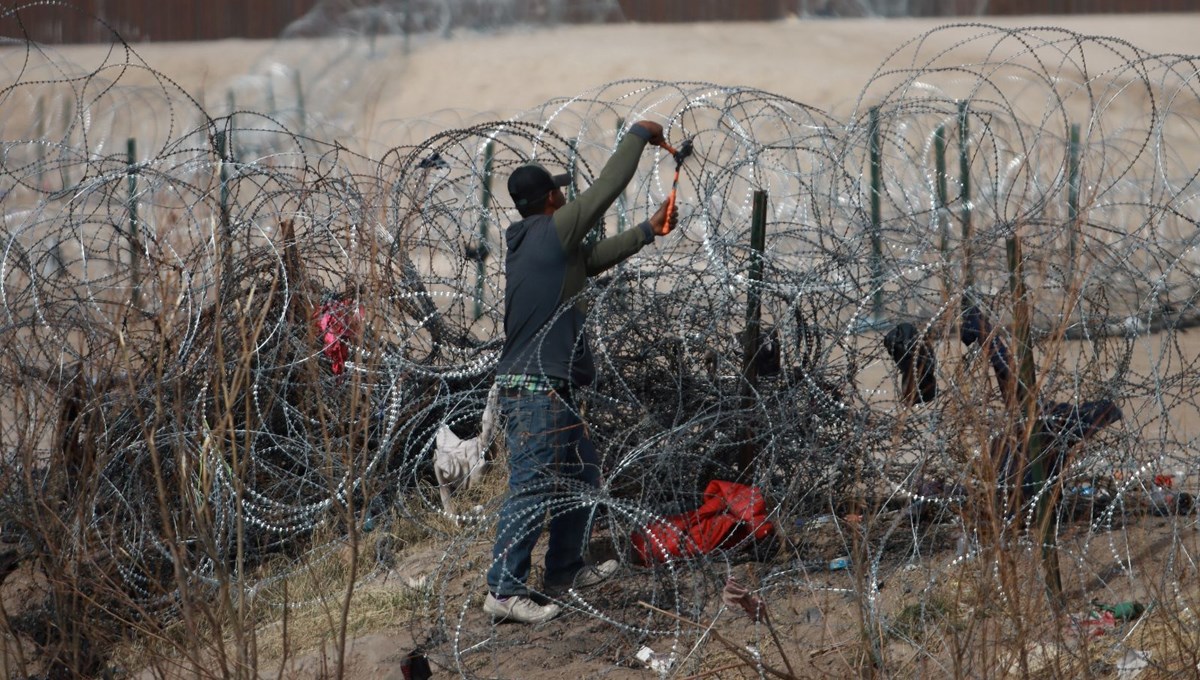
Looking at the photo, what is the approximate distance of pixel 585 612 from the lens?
4.60 meters

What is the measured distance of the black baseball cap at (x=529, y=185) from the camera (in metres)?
4.86

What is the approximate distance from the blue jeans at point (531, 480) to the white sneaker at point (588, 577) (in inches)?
5.3

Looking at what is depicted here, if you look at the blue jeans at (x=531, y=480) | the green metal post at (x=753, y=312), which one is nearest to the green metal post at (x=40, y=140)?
the blue jeans at (x=531, y=480)

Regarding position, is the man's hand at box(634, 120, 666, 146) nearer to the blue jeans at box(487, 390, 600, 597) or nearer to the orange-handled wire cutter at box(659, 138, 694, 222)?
the orange-handled wire cutter at box(659, 138, 694, 222)

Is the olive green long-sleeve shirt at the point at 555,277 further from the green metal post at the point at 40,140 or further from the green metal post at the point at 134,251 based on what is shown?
the green metal post at the point at 40,140

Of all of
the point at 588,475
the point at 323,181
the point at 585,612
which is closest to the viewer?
the point at 585,612

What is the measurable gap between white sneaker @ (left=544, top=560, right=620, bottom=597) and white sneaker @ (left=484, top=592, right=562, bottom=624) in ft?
0.49

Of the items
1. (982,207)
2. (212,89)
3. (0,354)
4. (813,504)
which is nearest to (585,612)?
(813,504)

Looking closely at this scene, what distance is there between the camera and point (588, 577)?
199 inches

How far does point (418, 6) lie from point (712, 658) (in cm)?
2927

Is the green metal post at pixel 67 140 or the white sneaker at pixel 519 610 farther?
the green metal post at pixel 67 140

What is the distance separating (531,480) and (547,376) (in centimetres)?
35

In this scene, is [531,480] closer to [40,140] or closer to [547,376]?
[547,376]

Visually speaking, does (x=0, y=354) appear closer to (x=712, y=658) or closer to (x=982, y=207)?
(x=712, y=658)
